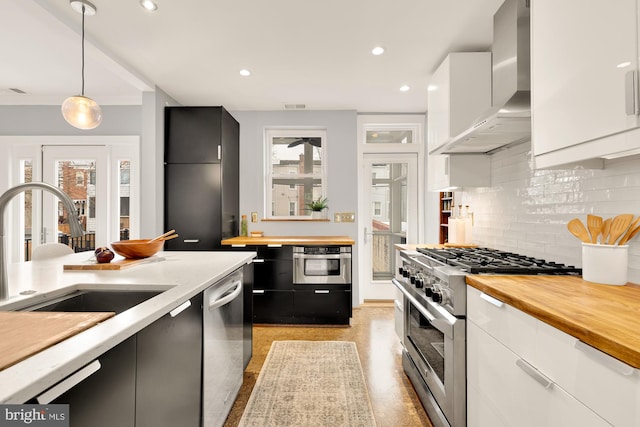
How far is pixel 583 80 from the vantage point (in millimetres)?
1217

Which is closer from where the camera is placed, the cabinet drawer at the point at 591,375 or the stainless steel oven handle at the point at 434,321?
the cabinet drawer at the point at 591,375

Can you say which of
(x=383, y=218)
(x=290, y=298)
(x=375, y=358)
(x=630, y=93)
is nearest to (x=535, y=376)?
(x=630, y=93)

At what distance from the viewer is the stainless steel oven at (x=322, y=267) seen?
3631mm

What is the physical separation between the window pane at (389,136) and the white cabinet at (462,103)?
1.69 m

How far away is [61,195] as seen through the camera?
108cm

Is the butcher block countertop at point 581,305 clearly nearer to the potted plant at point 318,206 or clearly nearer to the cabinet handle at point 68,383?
the cabinet handle at point 68,383

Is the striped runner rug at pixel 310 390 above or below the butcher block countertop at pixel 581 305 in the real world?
below

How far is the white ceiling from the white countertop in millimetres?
1747

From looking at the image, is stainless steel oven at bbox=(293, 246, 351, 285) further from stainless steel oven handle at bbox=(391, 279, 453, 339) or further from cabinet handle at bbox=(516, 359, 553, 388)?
cabinet handle at bbox=(516, 359, 553, 388)

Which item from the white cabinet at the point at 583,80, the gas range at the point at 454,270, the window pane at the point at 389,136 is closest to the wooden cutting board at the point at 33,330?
the gas range at the point at 454,270

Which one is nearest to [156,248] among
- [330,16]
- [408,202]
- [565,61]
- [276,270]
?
[276,270]

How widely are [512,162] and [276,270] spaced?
255 centimetres

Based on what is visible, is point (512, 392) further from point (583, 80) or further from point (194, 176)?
point (194, 176)

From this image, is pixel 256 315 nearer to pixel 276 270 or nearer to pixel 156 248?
pixel 276 270
